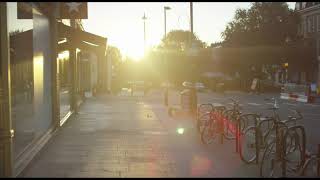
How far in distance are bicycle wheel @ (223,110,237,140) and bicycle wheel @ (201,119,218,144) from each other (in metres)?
0.25

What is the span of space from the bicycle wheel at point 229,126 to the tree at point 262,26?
60.0 metres

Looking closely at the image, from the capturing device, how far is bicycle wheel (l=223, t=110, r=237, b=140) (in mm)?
13789

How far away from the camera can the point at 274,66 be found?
71062 millimetres

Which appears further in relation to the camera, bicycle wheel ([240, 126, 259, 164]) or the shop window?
bicycle wheel ([240, 126, 259, 164])

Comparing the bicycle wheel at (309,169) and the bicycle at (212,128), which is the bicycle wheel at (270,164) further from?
the bicycle at (212,128)

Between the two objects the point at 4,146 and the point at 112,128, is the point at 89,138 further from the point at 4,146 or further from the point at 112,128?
the point at 4,146

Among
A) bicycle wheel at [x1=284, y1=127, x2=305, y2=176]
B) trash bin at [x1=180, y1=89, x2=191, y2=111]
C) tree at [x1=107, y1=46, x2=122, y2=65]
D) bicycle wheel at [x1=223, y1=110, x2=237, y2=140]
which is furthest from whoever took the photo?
tree at [x1=107, y1=46, x2=122, y2=65]

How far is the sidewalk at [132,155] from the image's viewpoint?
9.77m

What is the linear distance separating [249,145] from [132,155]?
2177 mm

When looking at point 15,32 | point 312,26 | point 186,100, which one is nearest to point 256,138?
point 15,32

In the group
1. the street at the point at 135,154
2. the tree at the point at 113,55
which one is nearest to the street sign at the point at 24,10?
the street at the point at 135,154

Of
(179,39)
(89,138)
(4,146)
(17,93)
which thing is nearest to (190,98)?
(89,138)

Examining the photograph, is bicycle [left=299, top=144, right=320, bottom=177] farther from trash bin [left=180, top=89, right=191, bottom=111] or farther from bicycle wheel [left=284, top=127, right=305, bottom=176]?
trash bin [left=180, top=89, right=191, bottom=111]

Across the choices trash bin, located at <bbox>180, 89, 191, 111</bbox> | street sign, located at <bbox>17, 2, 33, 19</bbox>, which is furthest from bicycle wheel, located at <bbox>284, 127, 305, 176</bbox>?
trash bin, located at <bbox>180, 89, 191, 111</bbox>
